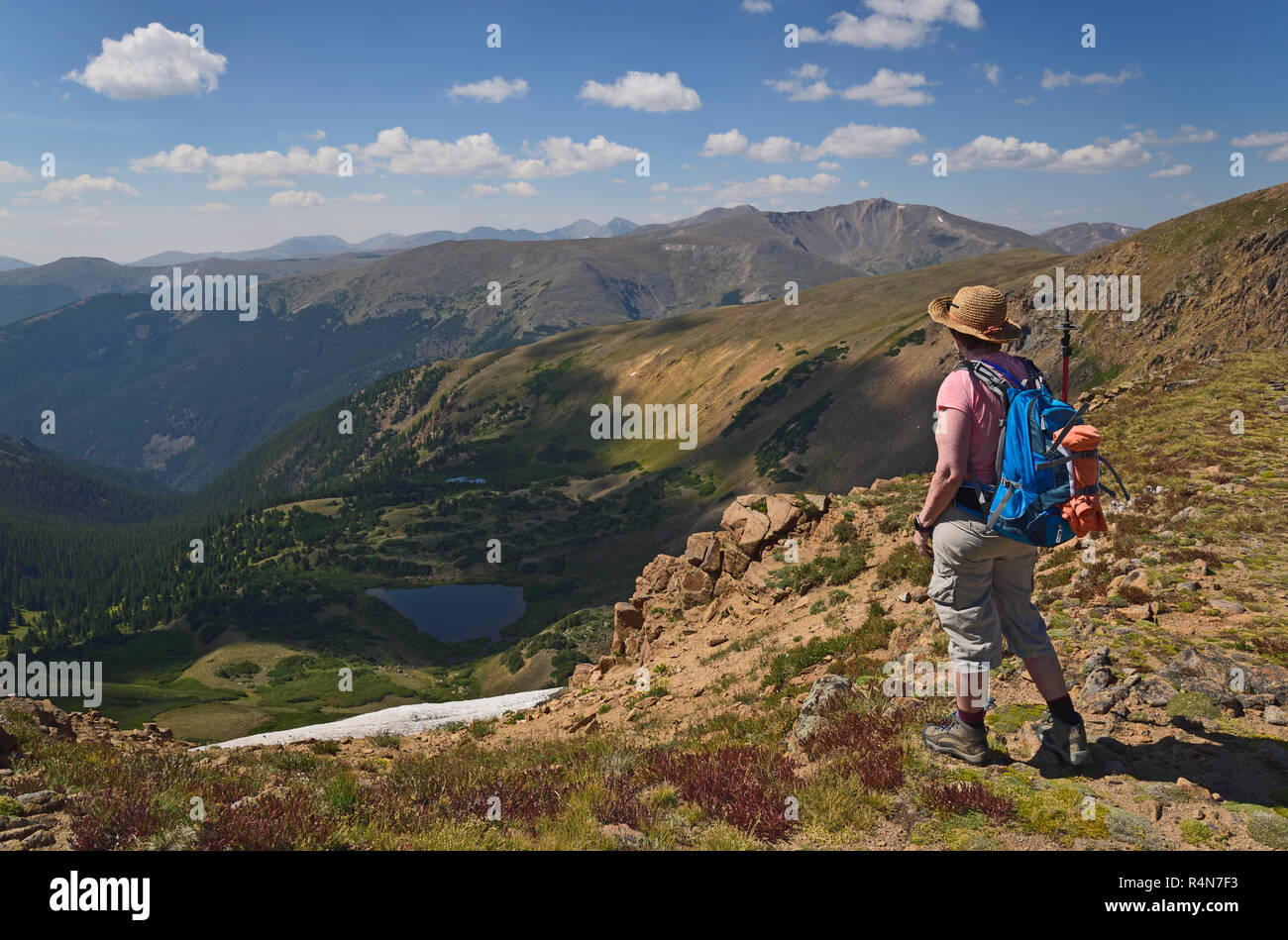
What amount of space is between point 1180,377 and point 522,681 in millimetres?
76158

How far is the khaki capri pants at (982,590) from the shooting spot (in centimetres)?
710

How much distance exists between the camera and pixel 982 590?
721 cm

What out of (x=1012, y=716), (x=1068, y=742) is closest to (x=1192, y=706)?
(x=1012, y=716)

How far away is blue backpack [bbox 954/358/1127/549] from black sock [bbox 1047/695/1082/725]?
199cm

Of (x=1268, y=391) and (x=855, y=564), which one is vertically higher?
(x=1268, y=391)

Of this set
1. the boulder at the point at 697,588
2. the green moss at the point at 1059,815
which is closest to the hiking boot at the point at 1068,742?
the green moss at the point at 1059,815

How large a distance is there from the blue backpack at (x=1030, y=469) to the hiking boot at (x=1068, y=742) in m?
2.32

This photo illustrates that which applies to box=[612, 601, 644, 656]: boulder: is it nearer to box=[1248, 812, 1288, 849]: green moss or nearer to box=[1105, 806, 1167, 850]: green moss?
box=[1105, 806, 1167, 850]: green moss

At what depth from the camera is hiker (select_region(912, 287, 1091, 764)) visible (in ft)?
23.0
